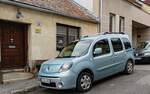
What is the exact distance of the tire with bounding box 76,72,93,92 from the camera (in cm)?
893

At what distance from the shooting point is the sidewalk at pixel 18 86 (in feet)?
29.8

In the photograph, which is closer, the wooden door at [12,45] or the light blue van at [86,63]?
the light blue van at [86,63]

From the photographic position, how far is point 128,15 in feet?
77.9

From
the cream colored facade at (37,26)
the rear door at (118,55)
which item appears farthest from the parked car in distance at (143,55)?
the rear door at (118,55)

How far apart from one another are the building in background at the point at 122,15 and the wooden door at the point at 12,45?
6.71 metres

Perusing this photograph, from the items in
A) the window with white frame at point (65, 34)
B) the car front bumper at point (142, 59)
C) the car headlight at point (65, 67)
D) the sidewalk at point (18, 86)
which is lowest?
the sidewalk at point (18, 86)

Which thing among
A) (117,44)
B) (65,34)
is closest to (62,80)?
(117,44)

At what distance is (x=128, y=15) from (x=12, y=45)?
13727 mm

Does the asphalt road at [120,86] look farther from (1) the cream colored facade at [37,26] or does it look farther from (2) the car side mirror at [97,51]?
(1) the cream colored facade at [37,26]

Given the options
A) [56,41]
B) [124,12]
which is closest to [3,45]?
[56,41]

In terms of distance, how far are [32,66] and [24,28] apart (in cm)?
177

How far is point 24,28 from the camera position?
12.9m

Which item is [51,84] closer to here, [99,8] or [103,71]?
[103,71]

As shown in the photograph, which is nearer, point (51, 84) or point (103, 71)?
point (51, 84)
